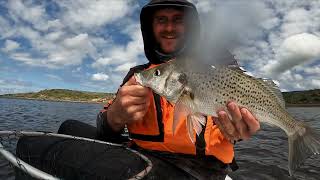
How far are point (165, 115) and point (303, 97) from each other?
143112 mm

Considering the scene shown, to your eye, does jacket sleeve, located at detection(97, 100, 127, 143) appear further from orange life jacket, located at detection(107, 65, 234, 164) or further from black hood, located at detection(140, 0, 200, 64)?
black hood, located at detection(140, 0, 200, 64)

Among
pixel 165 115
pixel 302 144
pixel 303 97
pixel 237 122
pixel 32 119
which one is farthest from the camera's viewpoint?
pixel 303 97

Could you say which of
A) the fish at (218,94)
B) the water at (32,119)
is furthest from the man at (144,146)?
the water at (32,119)

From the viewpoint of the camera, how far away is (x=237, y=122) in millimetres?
4625

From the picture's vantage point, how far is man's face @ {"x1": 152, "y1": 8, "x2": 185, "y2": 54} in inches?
264

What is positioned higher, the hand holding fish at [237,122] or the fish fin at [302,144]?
the hand holding fish at [237,122]

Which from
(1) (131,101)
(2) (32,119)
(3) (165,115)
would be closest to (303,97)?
(2) (32,119)

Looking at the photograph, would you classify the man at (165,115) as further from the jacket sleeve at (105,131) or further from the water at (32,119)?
the water at (32,119)

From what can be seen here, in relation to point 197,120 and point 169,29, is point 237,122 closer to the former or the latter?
point 197,120

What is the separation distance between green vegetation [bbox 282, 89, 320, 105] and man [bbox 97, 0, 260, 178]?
11810cm

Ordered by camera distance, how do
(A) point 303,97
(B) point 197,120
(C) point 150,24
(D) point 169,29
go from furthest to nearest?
(A) point 303,97, (C) point 150,24, (D) point 169,29, (B) point 197,120

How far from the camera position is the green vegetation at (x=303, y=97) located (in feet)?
414

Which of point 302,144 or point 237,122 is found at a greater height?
point 237,122

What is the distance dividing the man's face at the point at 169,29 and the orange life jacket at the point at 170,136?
4.85ft
